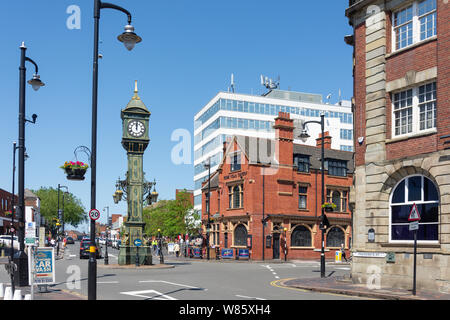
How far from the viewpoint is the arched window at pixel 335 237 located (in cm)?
5331

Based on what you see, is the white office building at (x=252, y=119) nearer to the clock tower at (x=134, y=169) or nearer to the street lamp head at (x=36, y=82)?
the clock tower at (x=134, y=169)

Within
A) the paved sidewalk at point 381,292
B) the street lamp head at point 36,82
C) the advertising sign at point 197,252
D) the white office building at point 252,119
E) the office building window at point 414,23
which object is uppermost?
the white office building at point 252,119

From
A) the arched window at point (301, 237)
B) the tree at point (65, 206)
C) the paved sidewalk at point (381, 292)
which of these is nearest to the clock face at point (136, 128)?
the paved sidewalk at point (381, 292)

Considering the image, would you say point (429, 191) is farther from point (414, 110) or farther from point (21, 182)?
point (21, 182)

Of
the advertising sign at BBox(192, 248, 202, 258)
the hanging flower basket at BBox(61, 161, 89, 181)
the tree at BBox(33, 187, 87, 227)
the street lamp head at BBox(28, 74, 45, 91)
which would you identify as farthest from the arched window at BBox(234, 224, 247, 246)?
the tree at BBox(33, 187, 87, 227)

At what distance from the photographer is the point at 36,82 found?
741 inches

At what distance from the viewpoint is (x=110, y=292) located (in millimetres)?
17375

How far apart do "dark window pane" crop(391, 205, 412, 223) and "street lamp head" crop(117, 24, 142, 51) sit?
38.4ft

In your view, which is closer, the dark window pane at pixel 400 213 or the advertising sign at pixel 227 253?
the dark window pane at pixel 400 213

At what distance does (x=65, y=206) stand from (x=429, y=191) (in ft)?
389

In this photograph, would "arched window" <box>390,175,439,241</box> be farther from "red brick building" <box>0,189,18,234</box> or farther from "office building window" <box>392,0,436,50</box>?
"red brick building" <box>0,189,18,234</box>

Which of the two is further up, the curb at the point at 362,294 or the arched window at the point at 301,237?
the curb at the point at 362,294
